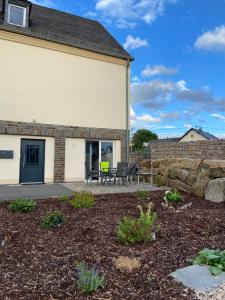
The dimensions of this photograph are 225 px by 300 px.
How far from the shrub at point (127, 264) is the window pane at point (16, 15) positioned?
12.5 meters

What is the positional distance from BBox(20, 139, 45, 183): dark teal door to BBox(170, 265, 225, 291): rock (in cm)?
1035

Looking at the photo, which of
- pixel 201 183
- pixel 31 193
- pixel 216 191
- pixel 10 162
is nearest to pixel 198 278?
pixel 216 191

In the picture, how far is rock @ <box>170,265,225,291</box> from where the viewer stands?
119 inches

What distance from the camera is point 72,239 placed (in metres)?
4.54

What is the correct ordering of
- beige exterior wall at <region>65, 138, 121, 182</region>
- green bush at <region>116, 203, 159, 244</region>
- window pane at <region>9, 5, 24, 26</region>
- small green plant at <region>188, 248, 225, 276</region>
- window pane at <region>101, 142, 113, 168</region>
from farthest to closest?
window pane at <region>101, 142, 113, 168</region>
beige exterior wall at <region>65, 138, 121, 182</region>
window pane at <region>9, 5, 24, 26</region>
green bush at <region>116, 203, 159, 244</region>
small green plant at <region>188, 248, 225, 276</region>

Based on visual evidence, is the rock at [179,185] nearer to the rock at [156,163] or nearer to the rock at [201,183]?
the rock at [201,183]

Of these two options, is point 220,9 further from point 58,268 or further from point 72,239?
point 58,268

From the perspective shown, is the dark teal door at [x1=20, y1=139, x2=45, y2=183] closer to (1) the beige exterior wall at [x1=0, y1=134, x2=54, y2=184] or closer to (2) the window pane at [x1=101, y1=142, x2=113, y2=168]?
(1) the beige exterior wall at [x1=0, y1=134, x2=54, y2=184]

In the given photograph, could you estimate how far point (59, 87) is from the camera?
13555 mm

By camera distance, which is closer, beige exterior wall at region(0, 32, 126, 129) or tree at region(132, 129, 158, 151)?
beige exterior wall at region(0, 32, 126, 129)

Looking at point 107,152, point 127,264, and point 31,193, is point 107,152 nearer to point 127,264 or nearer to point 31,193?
point 31,193

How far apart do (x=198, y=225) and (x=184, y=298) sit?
260 centimetres

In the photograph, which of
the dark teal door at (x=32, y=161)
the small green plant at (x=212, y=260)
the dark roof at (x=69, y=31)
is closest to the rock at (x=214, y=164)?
the small green plant at (x=212, y=260)

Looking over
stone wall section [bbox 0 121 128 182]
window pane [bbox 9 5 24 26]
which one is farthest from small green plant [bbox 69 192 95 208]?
window pane [bbox 9 5 24 26]
